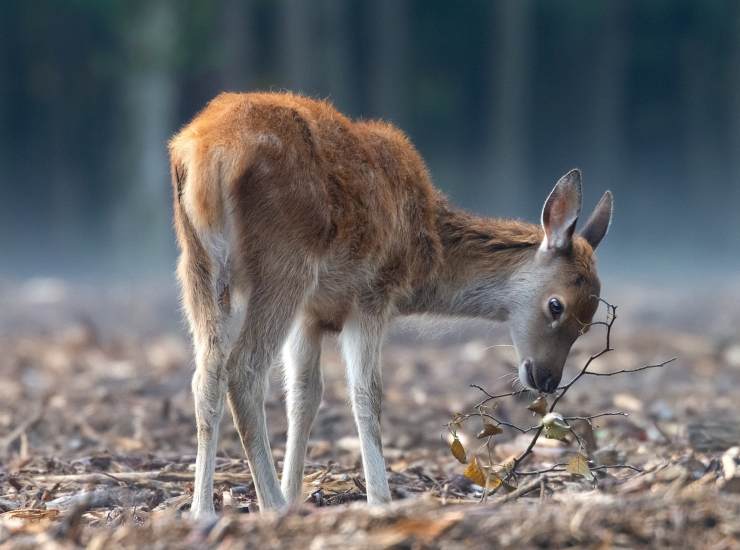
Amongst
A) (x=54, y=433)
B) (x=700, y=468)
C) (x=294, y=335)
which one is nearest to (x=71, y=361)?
(x=54, y=433)

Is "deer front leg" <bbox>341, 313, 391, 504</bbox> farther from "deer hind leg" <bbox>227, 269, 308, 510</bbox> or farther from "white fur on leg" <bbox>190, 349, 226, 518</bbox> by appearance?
"white fur on leg" <bbox>190, 349, 226, 518</bbox>

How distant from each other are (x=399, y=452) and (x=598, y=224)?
6.04 ft

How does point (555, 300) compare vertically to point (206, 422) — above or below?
above

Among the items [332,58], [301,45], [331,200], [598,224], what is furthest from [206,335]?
[332,58]

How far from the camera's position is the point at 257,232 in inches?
245

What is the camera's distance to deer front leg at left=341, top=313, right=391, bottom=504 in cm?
650

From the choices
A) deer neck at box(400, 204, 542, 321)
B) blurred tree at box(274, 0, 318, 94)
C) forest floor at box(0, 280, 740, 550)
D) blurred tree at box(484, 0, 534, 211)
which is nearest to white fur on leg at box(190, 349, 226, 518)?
forest floor at box(0, 280, 740, 550)

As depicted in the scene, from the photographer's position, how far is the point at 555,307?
23.9 feet

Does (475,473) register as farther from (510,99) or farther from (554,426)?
(510,99)

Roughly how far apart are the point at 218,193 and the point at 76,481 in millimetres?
1714

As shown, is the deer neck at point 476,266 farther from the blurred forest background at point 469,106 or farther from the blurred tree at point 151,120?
the blurred forest background at point 469,106

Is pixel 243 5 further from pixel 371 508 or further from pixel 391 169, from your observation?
pixel 371 508

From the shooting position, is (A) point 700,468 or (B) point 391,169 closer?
(A) point 700,468

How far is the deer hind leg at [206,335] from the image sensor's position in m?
6.05
